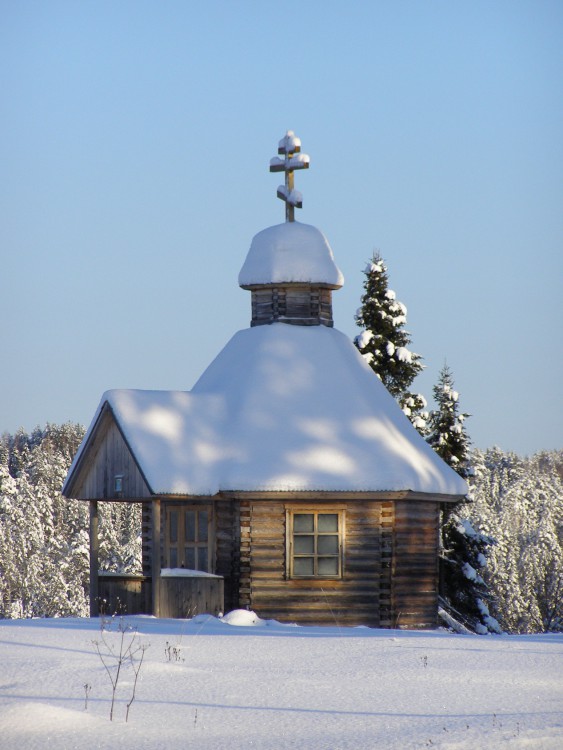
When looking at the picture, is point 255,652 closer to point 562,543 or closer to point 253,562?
point 253,562

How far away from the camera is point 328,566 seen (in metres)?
22.5

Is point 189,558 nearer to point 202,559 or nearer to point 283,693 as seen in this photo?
point 202,559

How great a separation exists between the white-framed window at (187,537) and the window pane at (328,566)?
222cm

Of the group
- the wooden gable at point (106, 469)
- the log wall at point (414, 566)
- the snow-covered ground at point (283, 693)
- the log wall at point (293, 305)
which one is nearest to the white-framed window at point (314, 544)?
the log wall at point (414, 566)

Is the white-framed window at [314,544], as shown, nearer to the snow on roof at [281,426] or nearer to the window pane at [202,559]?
the snow on roof at [281,426]

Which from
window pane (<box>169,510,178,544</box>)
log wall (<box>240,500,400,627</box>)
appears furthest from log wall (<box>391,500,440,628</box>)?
window pane (<box>169,510,178,544</box>)

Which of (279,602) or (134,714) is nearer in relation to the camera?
(134,714)

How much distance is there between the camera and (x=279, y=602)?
22344 millimetres

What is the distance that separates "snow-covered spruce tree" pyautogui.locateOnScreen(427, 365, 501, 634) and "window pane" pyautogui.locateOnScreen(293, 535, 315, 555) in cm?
932

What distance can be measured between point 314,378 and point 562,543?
163 ft

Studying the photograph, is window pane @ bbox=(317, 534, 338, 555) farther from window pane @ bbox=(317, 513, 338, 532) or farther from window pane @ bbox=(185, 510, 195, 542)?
window pane @ bbox=(185, 510, 195, 542)

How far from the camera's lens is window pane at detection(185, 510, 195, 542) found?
23.1 meters

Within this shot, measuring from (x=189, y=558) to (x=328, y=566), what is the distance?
2.73m

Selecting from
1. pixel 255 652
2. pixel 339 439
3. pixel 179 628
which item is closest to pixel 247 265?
pixel 339 439
